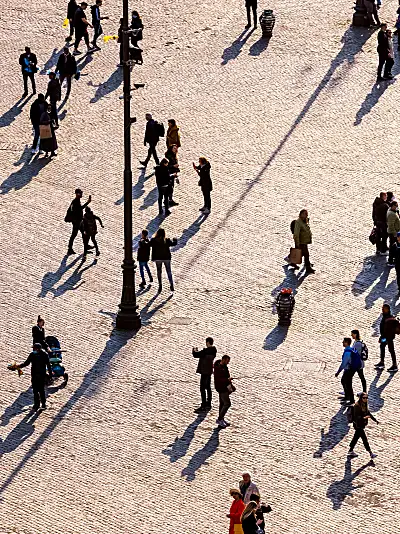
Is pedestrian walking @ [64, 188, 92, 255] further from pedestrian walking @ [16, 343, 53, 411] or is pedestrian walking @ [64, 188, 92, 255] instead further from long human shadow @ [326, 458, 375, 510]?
long human shadow @ [326, 458, 375, 510]

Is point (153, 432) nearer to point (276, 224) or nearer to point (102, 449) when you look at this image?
point (102, 449)

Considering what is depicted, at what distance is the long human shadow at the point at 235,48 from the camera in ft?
179

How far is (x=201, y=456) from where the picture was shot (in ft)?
117

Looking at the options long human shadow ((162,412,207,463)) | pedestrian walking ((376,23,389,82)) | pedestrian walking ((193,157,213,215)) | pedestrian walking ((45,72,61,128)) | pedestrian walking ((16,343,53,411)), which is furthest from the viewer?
pedestrian walking ((376,23,389,82))

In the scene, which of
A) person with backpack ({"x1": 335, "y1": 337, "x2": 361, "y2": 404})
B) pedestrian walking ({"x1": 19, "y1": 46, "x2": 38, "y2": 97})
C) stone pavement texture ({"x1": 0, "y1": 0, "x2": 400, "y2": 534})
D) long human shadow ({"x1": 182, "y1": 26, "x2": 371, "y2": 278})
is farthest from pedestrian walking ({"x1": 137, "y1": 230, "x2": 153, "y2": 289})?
pedestrian walking ({"x1": 19, "y1": 46, "x2": 38, "y2": 97})

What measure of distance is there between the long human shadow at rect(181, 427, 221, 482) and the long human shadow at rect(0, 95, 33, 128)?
17.5 metres

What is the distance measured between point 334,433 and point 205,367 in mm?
2758

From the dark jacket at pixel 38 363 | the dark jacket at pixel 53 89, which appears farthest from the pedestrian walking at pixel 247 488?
the dark jacket at pixel 53 89

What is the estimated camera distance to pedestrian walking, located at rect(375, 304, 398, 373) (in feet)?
125

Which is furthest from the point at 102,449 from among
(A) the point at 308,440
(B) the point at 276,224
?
(B) the point at 276,224

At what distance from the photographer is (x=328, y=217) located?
4581 cm

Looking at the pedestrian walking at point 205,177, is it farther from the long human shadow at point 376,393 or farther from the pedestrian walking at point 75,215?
the long human shadow at point 376,393

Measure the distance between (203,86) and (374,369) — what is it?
16.4 m

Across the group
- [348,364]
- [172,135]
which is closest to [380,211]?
[172,135]
